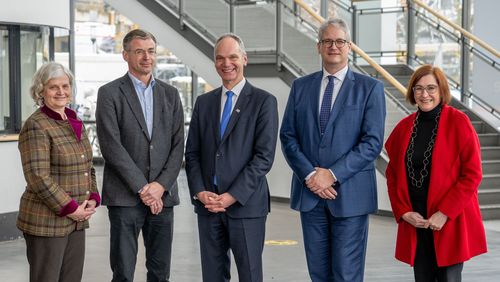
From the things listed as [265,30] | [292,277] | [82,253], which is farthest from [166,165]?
[265,30]

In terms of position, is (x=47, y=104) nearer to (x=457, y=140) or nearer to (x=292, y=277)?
(x=457, y=140)

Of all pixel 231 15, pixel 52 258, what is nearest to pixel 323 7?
pixel 231 15

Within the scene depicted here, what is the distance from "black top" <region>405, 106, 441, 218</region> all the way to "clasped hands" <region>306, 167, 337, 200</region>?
→ 1.37ft

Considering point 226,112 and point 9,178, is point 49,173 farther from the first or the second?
point 9,178

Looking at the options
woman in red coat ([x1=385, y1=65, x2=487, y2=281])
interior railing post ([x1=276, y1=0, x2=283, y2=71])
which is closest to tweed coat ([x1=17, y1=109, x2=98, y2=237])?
woman in red coat ([x1=385, y1=65, x2=487, y2=281])

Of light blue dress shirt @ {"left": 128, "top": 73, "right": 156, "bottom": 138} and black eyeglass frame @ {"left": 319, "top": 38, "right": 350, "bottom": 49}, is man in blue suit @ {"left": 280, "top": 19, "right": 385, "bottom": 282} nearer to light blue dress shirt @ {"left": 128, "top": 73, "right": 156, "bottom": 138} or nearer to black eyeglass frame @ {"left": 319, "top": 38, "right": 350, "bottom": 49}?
black eyeglass frame @ {"left": 319, "top": 38, "right": 350, "bottom": 49}

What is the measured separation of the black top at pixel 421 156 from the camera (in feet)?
15.9

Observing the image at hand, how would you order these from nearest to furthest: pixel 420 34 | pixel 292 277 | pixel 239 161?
pixel 239 161 < pixel 292 277 < pixel 420 34

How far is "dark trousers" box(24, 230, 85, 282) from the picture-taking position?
15.4 feet

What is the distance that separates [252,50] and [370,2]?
2163 mm

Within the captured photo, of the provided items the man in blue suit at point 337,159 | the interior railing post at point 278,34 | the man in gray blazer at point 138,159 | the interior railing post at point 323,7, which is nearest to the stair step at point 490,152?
the interior railing post at point 278,34

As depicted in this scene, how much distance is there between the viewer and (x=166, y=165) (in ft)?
17.3

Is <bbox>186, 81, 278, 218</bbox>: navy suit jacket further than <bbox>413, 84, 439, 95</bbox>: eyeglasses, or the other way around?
<bbox>186, 81, 278, 218</bbox>: navy suit jacket

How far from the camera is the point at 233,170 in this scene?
5.04 m
